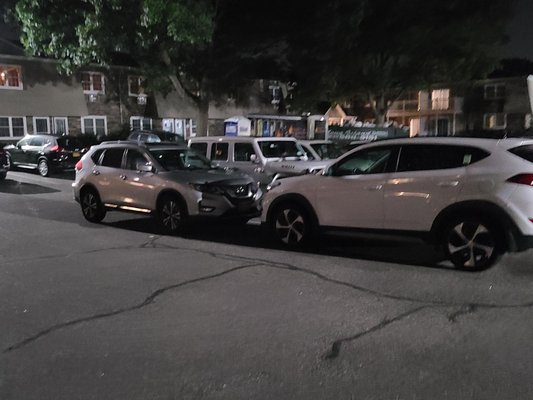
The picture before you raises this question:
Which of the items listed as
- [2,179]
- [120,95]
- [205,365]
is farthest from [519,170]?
[120,95]

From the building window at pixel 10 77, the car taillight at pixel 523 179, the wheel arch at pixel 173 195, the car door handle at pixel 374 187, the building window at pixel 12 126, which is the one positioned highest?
the building window at pixel 10 77

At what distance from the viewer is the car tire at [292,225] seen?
787cm

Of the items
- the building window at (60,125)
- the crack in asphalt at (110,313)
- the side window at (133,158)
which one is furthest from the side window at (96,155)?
the building window at (60,125)

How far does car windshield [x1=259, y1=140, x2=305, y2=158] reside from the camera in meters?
12.2

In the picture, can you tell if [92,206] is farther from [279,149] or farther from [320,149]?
[320,149]

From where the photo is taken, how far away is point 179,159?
10047mm

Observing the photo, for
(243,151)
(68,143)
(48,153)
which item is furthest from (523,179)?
(68,143)

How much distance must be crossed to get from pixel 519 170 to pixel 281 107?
3642 centimetres

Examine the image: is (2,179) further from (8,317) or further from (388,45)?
(388,45)

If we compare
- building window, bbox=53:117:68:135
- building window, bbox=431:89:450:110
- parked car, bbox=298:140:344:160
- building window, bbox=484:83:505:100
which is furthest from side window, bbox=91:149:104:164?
building window, bbox=431:89:450:110

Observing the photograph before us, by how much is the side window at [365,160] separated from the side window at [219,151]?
16.2 ft

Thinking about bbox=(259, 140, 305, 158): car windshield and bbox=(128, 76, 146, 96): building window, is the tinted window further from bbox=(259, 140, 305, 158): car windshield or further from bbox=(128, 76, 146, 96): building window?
bbox=(128, 76, 146, 96): building window

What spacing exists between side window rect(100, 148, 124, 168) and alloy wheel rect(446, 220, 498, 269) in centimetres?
616

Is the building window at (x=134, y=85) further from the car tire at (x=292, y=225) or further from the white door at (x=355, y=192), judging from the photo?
the white door at (x=355, y=192)
